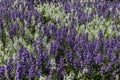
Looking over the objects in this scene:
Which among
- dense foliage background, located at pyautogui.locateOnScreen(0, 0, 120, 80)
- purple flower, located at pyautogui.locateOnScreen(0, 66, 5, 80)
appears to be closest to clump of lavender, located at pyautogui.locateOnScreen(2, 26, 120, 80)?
dense foliage background, located at pyautogui.locateOnScreen(0, 0, 120, 80)

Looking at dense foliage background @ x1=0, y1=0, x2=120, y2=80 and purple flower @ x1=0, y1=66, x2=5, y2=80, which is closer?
purple flower @ x1=0, y1=66, x2=5, y2=80

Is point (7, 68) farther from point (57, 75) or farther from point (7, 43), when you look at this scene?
point (7, 43)

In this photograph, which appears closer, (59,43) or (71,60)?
(71,60)

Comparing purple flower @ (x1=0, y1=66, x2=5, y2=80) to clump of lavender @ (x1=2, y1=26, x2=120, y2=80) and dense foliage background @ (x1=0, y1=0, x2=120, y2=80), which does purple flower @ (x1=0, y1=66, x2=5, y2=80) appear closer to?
dense foliage background @ (x1=0, y1=0, x2=120, y2=80)

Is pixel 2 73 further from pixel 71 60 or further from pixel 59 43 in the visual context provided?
pixel 59 43

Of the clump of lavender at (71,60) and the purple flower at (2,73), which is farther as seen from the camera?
the clump of lavender at (71,60)

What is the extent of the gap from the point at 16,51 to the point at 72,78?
48.2 inches

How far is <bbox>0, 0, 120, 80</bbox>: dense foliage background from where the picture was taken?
15.1ft

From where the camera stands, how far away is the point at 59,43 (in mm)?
5426

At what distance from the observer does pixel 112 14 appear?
7.61 meters

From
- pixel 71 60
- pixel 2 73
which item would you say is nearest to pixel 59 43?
pixel 71 60

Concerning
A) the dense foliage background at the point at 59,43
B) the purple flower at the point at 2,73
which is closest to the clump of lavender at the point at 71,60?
the dense foliage background at the point at 59,43

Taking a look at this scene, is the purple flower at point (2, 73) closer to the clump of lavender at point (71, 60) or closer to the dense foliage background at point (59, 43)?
the dense foliage background at point (59, 43)

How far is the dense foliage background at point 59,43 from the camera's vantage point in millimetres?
4605
